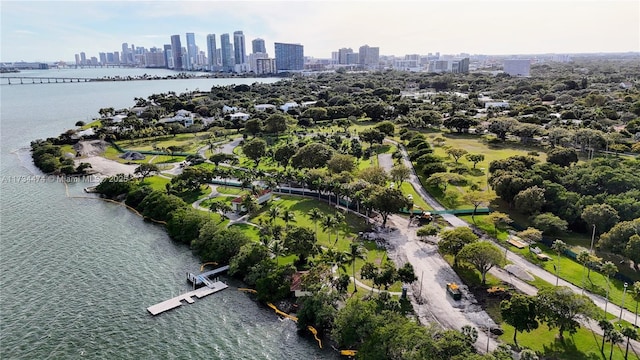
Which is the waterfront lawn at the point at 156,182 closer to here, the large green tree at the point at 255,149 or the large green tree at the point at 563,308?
the large green tree at the point at 255,149

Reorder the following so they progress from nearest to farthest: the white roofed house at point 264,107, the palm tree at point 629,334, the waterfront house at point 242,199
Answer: the palm tree at point 629,334
the waterfront house at point 242,199
the white roofed house at point 264,107

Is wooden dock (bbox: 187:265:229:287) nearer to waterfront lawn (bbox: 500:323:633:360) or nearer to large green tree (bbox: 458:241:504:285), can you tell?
large green tree (bbox: 458:241:504:285)

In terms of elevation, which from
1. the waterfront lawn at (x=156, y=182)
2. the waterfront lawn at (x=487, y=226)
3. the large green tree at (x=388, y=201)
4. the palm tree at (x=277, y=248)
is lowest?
the waterfront lawn at (x=487, y=226)

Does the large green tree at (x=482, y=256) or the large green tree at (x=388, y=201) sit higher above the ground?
the large green tree at (x=388, y=201)

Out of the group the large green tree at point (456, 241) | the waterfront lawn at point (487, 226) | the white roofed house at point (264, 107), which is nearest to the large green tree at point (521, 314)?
the large green tree at point (456, 241)

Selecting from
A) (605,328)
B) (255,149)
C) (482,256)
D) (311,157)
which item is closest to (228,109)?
(255,149)

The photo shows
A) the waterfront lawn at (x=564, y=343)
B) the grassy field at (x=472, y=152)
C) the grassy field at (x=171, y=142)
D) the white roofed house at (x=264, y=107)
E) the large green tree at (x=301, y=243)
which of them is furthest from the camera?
the white roofed house at (x=264, y=107)

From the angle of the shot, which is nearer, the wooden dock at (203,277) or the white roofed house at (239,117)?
the wooden dock at (203,277)
